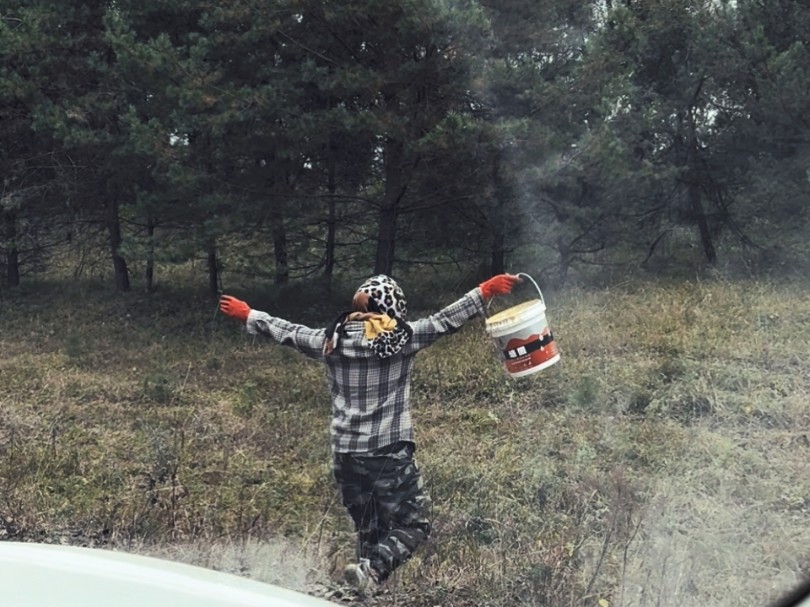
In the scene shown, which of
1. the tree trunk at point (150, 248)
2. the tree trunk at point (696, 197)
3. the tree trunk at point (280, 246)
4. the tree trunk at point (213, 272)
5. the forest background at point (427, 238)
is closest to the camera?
the forest background at point (427, 238)

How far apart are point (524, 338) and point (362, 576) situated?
1179 mm

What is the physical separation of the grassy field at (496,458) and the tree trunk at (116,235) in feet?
14.2

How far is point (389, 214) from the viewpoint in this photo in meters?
11.0

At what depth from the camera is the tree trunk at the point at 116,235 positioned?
14509mm

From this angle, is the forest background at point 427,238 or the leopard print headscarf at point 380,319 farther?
the forest background at point 427,238

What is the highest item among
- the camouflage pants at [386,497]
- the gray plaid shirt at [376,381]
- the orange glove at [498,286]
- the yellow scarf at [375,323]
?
the orange glove at [498,286]

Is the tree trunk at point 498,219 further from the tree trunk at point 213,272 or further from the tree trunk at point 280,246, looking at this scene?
the tree trunk at point 213,272

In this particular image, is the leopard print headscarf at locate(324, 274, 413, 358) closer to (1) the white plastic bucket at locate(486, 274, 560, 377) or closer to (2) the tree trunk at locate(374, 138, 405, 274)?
(1) the white plastic bucket at locate(486, 274, 560, 377)

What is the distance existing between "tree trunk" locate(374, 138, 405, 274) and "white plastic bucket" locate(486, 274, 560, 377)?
7334 mm

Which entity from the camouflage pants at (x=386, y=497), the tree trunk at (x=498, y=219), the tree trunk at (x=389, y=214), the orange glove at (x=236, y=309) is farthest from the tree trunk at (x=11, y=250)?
the camouflage pants at (x=386, y=497)

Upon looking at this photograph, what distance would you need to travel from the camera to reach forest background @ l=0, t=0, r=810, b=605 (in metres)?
4.60

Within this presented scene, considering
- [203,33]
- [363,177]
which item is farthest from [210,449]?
[203,33]

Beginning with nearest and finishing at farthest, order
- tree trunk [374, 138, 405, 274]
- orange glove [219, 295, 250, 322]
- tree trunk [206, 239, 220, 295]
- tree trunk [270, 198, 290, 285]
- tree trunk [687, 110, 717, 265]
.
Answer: orange glove [219, 295, 250, 322] < tree trunk [374, 138, 405, 274] < tree trunk [270, 198, 290, 285] < tree trunk [206, 239, 220, 295] < tree trunk [687, 110, 717, 265]

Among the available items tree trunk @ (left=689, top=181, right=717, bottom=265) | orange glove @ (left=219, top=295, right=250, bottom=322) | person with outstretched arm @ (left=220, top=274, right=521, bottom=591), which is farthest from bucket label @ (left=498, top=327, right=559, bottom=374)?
tree trunk @ (left=689, top=181, right=717, bottom=265)
